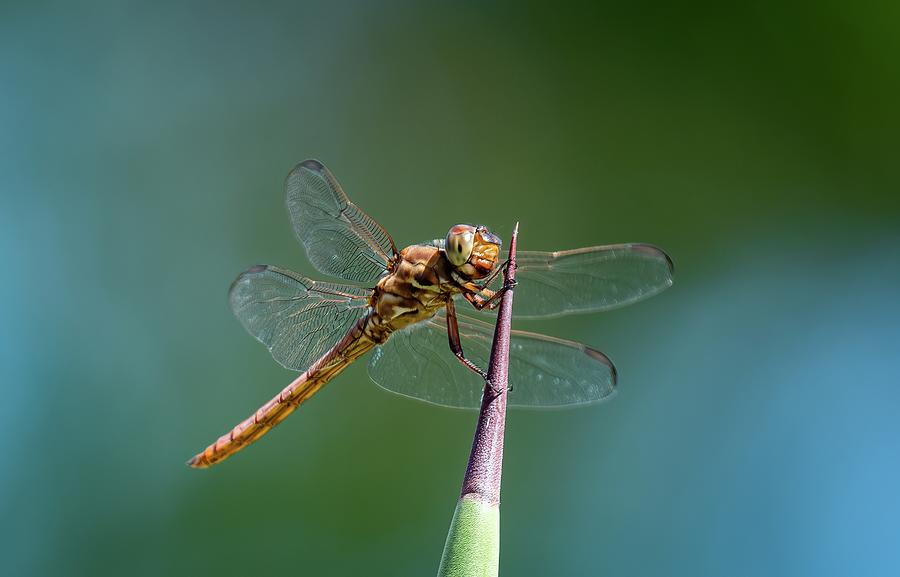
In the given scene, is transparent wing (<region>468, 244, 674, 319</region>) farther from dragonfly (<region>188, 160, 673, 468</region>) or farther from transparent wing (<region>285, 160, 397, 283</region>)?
transparent wing (<region>285, 160, 397, 283</region>)

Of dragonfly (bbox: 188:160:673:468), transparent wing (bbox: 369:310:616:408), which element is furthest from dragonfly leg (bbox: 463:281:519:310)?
transparent wing (bbox: 369:310:616:408)

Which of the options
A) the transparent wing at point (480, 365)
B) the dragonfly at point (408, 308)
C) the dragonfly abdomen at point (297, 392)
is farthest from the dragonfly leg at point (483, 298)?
the dragonfly abdomen at point (297, 392)

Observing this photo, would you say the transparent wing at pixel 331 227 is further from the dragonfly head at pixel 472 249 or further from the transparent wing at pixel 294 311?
the dragonfly head at pixel 472 249

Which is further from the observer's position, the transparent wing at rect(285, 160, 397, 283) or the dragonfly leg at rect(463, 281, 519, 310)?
the transparent wing at rect(285, 160, 397, 283)

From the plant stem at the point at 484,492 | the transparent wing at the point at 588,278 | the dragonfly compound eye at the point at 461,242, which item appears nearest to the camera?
the plant stem at the point at 484,492

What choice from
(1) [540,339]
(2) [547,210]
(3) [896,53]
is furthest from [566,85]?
(1) [540,339]

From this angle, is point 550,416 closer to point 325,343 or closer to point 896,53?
point 325,343

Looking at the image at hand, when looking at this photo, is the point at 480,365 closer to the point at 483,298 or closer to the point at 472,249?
the point at 483,298

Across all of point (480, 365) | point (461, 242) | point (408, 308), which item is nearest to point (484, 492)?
→ point (461, 242)
